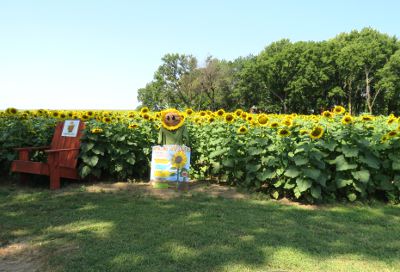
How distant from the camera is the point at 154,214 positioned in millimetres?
5129

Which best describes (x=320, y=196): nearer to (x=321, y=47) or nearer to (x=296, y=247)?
(x=296, y=247)

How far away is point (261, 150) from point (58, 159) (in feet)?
11.1

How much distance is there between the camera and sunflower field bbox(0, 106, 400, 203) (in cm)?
574

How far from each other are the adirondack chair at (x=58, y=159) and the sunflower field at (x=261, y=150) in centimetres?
18

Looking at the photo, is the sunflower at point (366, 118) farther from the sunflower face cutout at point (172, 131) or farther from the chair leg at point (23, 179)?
the chair leg at point (23, 179)

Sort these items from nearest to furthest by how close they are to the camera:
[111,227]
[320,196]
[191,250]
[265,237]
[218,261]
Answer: [218,261], [191,250], [265,237], [111,227], [320,196]

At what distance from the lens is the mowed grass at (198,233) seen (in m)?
3.57

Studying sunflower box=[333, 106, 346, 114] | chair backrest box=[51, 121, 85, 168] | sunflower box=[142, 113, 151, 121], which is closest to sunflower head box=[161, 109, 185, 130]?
sunflower box=[142, 113, 151, 121]

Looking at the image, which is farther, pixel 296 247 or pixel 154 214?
pixel 154 214

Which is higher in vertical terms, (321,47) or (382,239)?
(321,47)

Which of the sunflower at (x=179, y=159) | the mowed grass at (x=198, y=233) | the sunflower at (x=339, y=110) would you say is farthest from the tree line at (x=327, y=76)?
the mowed grass at (x=198, y=233)

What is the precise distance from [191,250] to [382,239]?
6.79 ft

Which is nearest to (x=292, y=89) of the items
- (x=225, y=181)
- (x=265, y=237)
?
(x=225, y=181)

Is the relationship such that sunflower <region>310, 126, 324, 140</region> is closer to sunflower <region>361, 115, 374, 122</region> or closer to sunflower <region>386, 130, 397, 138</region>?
sunflower <region>361, 115, 374, 122</region>
